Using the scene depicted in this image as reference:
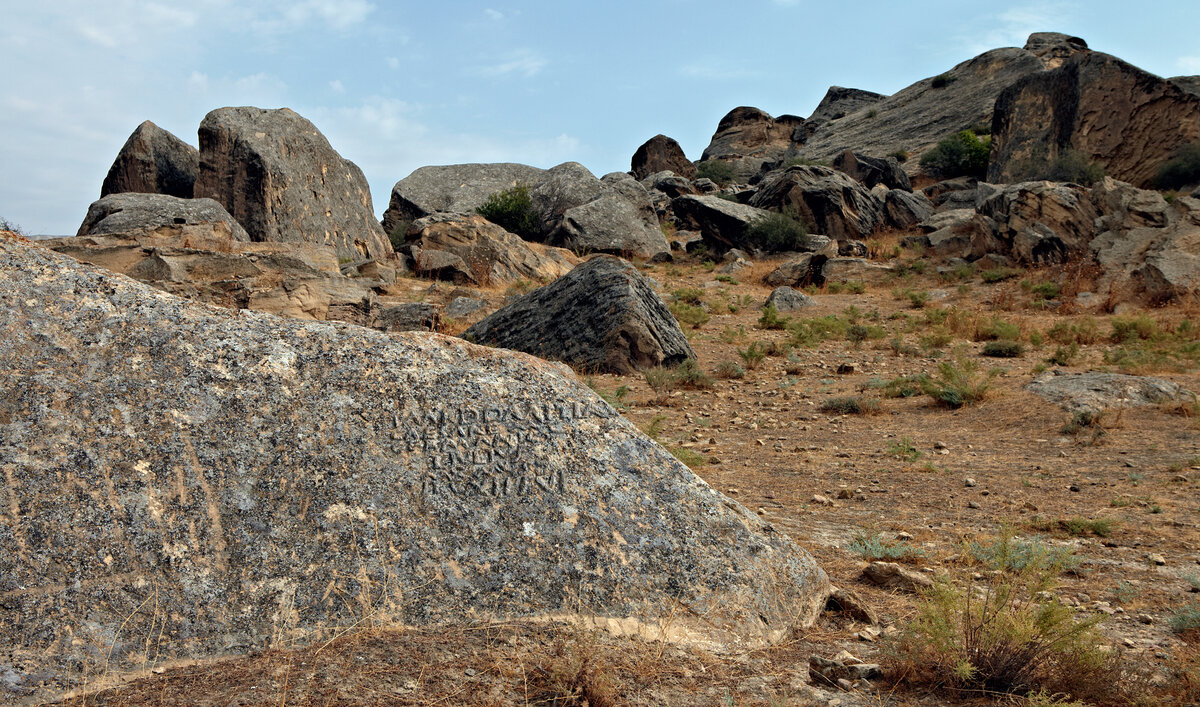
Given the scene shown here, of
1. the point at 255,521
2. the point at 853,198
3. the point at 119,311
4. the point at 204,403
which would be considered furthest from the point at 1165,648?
the point at 853,198

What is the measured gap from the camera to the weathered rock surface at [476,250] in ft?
51.3

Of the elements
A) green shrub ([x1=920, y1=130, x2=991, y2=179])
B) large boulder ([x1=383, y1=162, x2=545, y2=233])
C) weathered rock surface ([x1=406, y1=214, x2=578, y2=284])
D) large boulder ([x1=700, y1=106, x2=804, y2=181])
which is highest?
large boulder ([x1=700, y1=106, x2=804, y2=181])

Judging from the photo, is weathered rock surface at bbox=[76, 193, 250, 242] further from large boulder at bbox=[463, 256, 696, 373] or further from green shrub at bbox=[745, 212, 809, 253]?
green shrub at bbox=[745, 212, 809, 253]

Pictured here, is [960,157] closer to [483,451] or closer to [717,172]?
[717,172]

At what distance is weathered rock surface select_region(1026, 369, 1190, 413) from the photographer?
787 cm

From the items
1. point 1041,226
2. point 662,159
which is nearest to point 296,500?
point 1041,226

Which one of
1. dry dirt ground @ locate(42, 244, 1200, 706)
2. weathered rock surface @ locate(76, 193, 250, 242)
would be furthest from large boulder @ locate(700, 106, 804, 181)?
weathered rock surface @ locate(76, 193, 250, 242)

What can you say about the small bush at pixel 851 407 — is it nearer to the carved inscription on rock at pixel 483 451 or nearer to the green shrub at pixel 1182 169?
the carved inscription on rock at pixel 483 451

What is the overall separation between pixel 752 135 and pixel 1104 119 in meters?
28.1

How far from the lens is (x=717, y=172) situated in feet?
133

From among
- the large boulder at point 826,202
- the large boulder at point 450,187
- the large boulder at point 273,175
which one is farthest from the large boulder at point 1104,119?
the large boulder at point 273,175

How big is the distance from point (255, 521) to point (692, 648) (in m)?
1.39

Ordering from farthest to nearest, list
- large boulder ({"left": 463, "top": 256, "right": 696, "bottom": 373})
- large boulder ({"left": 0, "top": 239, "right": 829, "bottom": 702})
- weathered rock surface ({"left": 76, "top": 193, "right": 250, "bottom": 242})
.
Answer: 1. weathered rock surface ({"left": 76, "top": 193, "right": 250, "bottom": 242})
2. large boulder ({"left": 463, "top": 256, "right": 696, "bottom": 373})
3. large boulder ({"left": 0, "top": 239, "right": 829, "bottom": 702})

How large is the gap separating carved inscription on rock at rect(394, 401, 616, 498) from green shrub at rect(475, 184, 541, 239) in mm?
21464
